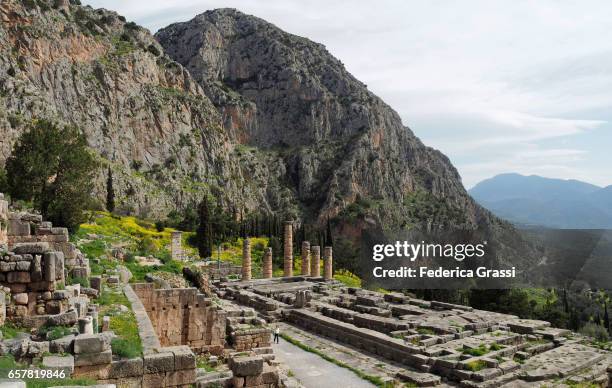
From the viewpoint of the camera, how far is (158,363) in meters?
8.01

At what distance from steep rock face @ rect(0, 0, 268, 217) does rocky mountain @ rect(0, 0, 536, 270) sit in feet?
0.79

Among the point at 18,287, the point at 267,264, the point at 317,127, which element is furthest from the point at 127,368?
the point at 317,127

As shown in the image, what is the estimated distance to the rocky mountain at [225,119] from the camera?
3007 inches

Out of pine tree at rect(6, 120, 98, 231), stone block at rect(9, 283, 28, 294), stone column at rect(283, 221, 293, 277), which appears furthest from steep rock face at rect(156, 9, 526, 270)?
stone block at rect(9, 283, 28, 294)

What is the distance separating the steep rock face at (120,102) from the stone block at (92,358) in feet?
189

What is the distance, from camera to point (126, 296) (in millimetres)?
13453

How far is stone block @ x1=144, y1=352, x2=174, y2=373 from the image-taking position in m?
7.93

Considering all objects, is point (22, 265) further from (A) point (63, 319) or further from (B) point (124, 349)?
(B) point (124, 349)

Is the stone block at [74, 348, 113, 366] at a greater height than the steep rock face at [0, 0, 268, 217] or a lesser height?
lesser

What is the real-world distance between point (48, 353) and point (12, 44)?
260ft

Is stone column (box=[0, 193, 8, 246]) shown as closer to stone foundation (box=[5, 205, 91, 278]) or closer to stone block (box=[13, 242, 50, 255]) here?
stone foundation (box=[5, 205, 91, 278])

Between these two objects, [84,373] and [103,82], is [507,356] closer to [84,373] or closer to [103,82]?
[84,373]

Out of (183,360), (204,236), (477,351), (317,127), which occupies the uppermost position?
(317,127)

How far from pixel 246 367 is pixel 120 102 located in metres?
88.1
